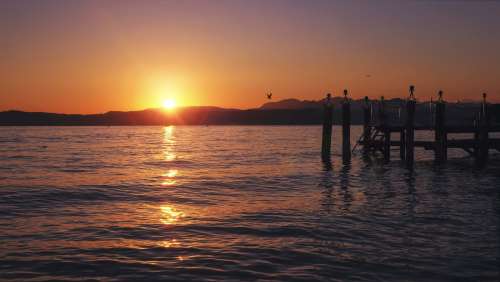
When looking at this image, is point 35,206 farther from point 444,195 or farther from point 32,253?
point 444,195

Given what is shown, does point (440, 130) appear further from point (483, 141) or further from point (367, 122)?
point (367, 122)

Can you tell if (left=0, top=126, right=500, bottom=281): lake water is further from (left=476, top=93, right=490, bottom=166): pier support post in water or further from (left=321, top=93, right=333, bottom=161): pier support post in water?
(left=321, top=93, right=333, bottom=161): pier support post in water

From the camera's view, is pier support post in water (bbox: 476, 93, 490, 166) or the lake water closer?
the lake water

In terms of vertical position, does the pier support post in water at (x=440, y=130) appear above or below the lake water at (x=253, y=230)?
above

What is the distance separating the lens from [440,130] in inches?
1225

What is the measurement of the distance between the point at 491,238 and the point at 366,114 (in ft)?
93.7

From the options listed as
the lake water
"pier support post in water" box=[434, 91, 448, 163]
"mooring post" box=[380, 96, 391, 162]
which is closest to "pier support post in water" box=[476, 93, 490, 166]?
"pier support post in water" box=[434, 91, 448, 163]

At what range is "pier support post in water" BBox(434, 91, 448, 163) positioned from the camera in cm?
3084

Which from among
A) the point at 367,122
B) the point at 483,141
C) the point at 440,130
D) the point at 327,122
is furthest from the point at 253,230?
the point at 367,122

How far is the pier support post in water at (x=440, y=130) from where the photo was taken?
101 ft

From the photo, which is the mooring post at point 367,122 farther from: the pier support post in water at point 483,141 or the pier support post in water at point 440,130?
the pier support post in water at point 483,141

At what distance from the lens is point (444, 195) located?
20.2 m

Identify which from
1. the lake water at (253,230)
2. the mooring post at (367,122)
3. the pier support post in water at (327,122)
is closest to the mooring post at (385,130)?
the mooring post at (367,122)

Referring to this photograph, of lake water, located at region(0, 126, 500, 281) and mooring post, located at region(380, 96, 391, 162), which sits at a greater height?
mooring post, located at region(380, 96, 391, 162)
